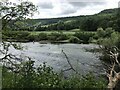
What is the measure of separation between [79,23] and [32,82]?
93520 mm

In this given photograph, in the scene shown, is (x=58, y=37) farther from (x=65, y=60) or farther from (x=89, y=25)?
(x=65, y=60)

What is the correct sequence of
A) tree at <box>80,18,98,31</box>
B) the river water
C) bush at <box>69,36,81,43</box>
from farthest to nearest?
tree at <box>80,18,98,31</box> → bush at <box>69,36,81,43</box> → the river water

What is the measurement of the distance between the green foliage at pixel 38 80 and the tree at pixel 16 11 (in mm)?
1399

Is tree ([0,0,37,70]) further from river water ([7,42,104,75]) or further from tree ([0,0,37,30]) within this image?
river water ([7,42,104,75])

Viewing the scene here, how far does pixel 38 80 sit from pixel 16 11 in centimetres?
214

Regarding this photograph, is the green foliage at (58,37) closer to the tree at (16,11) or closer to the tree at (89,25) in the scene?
the tree at (89,25)

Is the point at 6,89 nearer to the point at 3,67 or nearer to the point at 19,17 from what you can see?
the point at 3,67

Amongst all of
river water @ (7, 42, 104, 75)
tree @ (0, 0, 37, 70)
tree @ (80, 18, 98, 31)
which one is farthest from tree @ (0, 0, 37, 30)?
tree @ (80, 18, 98, 31)

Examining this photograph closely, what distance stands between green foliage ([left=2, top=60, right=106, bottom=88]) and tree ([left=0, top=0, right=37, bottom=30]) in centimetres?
140

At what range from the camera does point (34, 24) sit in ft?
29.7

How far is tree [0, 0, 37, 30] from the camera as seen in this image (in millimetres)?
7805

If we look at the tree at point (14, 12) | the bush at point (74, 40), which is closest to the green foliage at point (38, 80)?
the tree at point (14, 12)

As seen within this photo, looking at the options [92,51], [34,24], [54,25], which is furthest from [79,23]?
[34,24]

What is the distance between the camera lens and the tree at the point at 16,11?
307 inches
